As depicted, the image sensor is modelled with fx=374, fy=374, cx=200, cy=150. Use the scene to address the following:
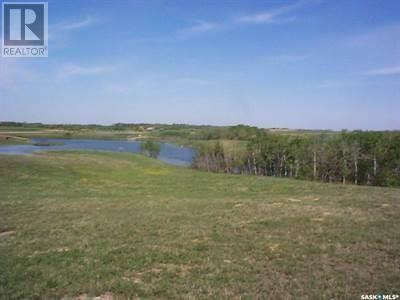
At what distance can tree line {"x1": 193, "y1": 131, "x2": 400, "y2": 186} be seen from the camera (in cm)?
5322

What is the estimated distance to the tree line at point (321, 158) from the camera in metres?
53.2

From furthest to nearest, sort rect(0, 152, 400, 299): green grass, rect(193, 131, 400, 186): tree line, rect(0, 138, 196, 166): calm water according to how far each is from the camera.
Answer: rect(0, 138, 196, 166): calm water, rect(193, 131, 400, 186): tree line, rect(0, 152, 400, 299): green grass

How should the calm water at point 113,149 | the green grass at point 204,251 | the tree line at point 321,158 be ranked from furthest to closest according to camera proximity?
the calm water at point 113,149 < the tree line at point 321,158 < the green grass at point 204,251

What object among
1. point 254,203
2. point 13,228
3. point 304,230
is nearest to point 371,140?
point 254,203

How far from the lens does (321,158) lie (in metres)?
61.2

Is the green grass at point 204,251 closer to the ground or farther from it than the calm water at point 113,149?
farther from it

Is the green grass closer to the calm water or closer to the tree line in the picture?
the tree line

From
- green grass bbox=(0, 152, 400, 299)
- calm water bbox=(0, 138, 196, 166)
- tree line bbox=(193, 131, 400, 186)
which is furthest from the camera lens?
calm water bbox=(0, 138, 196, 166)

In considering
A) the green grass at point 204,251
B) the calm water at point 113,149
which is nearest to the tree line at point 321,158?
the calm water at point 113,149

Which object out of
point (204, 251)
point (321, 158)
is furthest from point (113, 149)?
point (204, 251)

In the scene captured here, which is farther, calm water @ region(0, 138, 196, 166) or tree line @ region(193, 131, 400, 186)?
calm water @ region(0, 138, 196, 166)

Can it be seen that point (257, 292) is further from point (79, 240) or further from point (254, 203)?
point (254, 203)

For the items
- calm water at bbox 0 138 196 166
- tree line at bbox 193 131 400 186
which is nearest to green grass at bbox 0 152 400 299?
tree line at bbox 193 131 400 186

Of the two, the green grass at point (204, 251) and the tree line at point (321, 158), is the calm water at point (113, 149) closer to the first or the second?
the tree line at point (321, 158)
